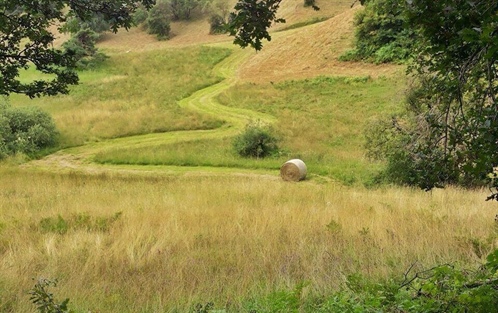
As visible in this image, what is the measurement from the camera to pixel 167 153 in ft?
Result: 65.2

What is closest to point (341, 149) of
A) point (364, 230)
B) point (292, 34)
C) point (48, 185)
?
point (48, 185)

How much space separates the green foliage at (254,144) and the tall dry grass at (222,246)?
32.4ft

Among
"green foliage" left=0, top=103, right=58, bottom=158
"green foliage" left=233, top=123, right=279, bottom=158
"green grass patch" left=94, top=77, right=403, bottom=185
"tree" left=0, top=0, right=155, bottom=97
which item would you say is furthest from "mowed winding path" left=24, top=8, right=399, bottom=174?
"tree" left=0, top=0, right=155, bottom=97

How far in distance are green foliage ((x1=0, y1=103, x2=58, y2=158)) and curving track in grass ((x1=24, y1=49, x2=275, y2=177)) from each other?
1257 millimetres

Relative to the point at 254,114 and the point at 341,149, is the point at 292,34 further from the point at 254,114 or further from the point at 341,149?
the point at 341,149

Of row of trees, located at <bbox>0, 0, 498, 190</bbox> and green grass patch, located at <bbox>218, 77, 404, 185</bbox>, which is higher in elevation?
row of trees, located at <bbox>0, 0, 498, 190</bbox>

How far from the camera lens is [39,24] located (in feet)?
28.0

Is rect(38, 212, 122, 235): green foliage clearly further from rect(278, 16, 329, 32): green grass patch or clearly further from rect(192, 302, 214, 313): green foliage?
rect(278, 16, 329, 32): green grass patch

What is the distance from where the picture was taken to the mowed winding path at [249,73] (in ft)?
65.3

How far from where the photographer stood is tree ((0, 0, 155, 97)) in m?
7.29

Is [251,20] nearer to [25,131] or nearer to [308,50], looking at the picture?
[25,131]

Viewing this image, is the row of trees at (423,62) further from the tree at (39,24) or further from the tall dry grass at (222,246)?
the tall dry grass at (222,246)

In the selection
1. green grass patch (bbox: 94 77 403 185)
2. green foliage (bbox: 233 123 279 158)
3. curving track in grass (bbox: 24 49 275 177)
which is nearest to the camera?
green grass patch (bbox: 94 77 403 185)

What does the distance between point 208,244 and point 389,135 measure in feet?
32.0
